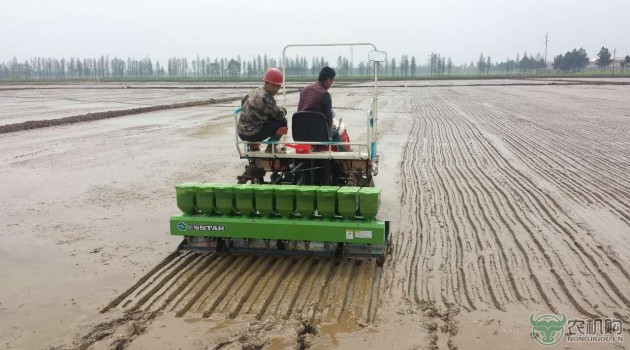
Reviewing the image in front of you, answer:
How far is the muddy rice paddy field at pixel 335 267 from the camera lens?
4.24 meters

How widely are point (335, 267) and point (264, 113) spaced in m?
2.06

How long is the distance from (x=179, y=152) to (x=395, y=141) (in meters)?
6.01

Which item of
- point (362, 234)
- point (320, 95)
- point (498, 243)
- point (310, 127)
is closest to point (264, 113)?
point (310, 127)

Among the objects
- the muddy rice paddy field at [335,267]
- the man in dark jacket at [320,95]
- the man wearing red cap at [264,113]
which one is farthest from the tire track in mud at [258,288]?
the man in dark jacket at [320,95]

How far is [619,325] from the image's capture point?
4.25 metres

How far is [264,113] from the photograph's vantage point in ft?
21.0

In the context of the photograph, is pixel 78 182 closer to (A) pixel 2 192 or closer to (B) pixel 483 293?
(A) pixel 2 192

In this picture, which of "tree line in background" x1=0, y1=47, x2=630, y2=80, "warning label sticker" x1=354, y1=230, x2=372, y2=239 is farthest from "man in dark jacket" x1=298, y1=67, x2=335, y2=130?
"tree line in background" x1=0, y1=47, x2=630, y2=80

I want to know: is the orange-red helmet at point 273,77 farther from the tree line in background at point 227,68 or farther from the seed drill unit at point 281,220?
the tree line in background at point 227,68

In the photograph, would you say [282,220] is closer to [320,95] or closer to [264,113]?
[264,113]

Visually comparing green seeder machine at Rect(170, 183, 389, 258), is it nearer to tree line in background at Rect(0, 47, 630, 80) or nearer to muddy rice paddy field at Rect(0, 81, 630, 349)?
muddy rice paddy field at Rect(0, 81, 630, 349)

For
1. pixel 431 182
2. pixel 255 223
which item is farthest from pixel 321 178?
pixel 431 182

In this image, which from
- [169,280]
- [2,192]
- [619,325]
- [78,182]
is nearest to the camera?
[619,325]

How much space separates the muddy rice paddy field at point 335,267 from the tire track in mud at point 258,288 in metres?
0.02
